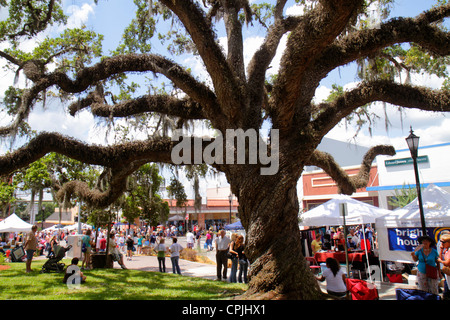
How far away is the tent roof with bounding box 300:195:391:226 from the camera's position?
10.3 m

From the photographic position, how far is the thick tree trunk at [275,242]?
5.41 metres

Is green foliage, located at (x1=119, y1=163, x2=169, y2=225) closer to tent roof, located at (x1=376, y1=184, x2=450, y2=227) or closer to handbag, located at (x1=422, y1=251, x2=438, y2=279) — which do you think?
tent roof, located at (x1=376, y1=184, x2=450, y2=227)

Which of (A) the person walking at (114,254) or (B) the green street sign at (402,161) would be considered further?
(B) the green street sign at (402,161)

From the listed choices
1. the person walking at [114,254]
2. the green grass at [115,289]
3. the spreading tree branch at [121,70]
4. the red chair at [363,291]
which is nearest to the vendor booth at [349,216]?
the green grass at [115,289]

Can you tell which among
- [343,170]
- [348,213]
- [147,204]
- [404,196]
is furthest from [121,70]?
[404,196]

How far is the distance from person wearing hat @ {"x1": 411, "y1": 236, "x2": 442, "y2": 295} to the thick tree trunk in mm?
2332

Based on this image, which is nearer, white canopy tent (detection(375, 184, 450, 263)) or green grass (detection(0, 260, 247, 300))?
green grass (detection(0, 260, 247, 300))

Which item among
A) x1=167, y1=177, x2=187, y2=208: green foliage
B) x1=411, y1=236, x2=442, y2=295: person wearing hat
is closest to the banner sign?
x1=411, y1=236, x2=442, y2=295: person wearing hat

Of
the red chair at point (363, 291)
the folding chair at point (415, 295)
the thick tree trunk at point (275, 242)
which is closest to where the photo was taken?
the folding chair at point (415, 295)

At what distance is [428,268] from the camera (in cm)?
622

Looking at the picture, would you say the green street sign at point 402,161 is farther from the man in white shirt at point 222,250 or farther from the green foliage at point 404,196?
the man in white shirt at point 222,250

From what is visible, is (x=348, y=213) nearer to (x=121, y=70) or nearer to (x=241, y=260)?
(x=241, y=260)

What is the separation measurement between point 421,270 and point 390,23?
484 centimetres

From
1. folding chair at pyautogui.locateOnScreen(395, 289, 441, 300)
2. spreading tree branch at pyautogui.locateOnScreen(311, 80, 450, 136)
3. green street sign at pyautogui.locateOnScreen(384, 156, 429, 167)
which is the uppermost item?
green street sign at pyautogui.locateOnScreen(384, 156, 429, 167)
